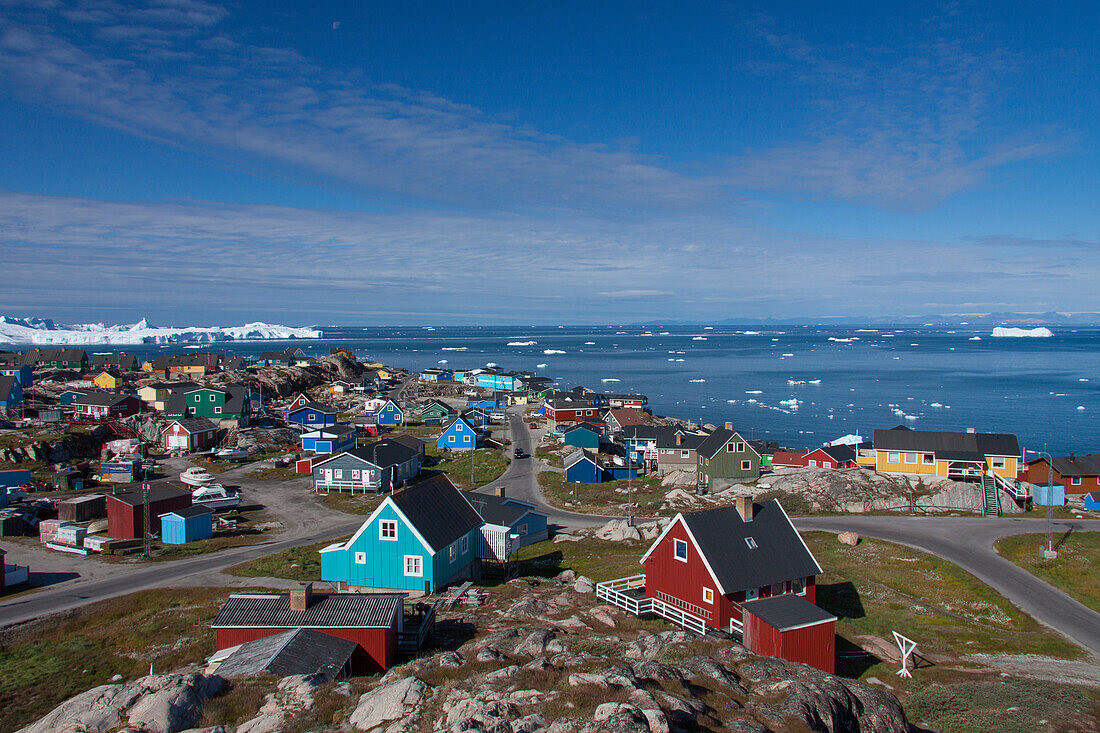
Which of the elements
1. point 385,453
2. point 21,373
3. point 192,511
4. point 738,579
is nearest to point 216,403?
point 385,453

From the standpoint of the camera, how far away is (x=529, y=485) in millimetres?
55062

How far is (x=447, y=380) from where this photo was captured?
457ft

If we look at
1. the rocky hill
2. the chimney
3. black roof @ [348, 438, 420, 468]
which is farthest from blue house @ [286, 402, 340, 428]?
the rocky hill

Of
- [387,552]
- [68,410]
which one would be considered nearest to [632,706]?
[387,552]

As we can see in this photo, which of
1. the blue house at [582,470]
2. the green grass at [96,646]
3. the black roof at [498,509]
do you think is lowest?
the blue house at [582,470]

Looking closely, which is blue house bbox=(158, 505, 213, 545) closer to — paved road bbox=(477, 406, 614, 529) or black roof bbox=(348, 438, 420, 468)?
black roof bbox=(348, 438, 420, 468)

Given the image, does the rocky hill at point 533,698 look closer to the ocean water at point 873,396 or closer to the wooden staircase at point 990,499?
the wooden staircase at point 990,499

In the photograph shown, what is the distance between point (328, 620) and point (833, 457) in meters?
51.0

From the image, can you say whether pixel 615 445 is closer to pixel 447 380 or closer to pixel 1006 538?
pixel 1006 538

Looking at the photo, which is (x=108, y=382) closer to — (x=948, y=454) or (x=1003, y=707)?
(x=948, y=454)

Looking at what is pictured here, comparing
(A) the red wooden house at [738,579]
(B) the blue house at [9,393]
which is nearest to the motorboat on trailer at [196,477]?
(B) the blue house at [9,393]

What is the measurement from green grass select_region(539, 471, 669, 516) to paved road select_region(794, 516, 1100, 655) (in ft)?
36.2

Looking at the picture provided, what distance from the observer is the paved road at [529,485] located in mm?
44344

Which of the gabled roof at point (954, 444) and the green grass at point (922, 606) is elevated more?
the gabled roof at point (954, 444)
